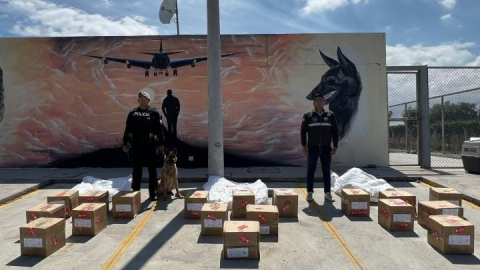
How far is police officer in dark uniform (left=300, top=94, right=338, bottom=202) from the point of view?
19.6 feet

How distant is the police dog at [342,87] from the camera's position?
997 centimetres

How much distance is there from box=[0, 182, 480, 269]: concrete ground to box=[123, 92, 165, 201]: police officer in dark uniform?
1.03 m

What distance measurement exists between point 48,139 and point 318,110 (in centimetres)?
831

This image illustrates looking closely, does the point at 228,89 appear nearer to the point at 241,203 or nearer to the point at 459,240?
the point at 241,203

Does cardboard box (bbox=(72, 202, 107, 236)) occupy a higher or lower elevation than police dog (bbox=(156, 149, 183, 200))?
lower

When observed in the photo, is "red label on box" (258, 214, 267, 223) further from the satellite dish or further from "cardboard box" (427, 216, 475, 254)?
the satellite dish

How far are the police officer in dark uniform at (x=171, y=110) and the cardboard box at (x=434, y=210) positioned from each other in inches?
275

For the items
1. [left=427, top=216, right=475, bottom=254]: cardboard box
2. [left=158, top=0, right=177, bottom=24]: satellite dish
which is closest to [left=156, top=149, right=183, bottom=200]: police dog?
[left=427, top=216, right=475, bottom=254]: cardboard box

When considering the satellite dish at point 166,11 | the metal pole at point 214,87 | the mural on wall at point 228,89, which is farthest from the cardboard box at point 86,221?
the satellite dish at point 166,11

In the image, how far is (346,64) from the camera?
998cm

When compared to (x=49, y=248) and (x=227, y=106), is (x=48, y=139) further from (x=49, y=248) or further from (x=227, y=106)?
(x=49, y=248)

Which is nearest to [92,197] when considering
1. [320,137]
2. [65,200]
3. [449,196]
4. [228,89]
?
[65,200]

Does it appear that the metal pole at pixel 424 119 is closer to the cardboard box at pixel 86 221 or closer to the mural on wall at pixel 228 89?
the mural on wall at pixel 228 89

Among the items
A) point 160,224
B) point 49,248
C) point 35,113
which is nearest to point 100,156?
point 35,113
